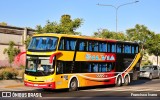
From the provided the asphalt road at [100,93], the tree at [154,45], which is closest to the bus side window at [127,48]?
the asphalt road at [100,93]

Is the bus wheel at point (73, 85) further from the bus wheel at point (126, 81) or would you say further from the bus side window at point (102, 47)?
the bus wheel at point (126, 81)

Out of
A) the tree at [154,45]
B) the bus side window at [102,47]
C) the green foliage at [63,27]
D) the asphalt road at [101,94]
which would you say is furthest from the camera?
the tree at [154,45]

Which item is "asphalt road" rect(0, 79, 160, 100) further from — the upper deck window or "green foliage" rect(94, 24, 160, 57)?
"green foliage" rect(94, 24, 160, 57)

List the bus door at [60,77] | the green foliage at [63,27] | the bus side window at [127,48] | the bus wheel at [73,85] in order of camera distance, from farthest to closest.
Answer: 1. the green foliage at [63,27]
2. the bus side window at [127,48]
3. the bus wheel at [73,85]
4. the bus door at [60,77]

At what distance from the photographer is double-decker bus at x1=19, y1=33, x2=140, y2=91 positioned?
22.6m

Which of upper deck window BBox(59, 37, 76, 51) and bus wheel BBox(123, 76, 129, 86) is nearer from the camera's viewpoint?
upper deck window BBox(59, 37, 76, 51)

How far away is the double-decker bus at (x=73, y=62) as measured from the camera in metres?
22.6

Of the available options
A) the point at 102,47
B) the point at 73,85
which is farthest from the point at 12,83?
the point at 102,47

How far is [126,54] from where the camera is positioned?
99.3 feet

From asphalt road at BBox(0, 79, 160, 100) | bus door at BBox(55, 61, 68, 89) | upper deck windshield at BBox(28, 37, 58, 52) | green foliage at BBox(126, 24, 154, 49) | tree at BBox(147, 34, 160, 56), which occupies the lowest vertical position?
asphalt road at BBox(0, 79, 160, 100)

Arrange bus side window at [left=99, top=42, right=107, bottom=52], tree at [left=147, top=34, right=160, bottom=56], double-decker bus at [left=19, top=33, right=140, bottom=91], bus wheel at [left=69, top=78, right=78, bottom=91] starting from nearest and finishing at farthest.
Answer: double-decker bus at [left=19, top=33, right=140, bottom=91] → bus wheel at [left=69, top=78, right=78, bottom=91] → bus side window at [left=99, top=42, right=107, bottom=52] → tree at [left=147, top=34, right=160, bottom=56]

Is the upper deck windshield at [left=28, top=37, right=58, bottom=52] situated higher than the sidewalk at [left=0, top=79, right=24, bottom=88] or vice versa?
the upper deck windshield at [left=28, top=37, right=58, bottom=52]

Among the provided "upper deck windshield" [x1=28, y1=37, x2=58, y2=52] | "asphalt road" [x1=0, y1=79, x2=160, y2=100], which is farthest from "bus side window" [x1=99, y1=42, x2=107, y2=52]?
"upper deck windshield" [x1=28, y1=37, x2=58, y2=52]

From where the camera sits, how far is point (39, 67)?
74.8ft
